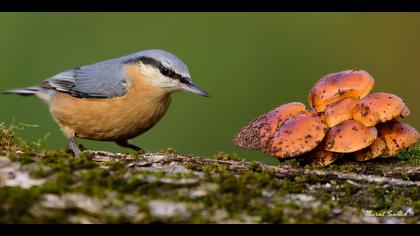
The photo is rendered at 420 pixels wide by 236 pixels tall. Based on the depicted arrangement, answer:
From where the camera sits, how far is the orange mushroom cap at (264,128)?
317 centimetres

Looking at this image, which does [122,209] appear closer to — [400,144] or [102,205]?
[102,205]

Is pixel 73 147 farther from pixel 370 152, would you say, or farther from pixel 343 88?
pixel 370 152

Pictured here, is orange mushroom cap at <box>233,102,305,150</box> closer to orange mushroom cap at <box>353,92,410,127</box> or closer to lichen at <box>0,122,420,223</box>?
orange mushroom cap at <box>353,92,410,127</box>

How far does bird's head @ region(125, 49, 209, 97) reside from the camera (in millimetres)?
4066

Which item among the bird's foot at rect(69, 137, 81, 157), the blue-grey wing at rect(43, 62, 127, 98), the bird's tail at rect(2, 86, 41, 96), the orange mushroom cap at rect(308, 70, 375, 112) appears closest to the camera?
the orange mushroom cap at rect(308, 70, 375, 112)

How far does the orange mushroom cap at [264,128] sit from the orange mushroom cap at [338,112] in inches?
6.4

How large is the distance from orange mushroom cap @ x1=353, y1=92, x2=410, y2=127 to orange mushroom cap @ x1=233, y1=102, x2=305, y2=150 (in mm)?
307

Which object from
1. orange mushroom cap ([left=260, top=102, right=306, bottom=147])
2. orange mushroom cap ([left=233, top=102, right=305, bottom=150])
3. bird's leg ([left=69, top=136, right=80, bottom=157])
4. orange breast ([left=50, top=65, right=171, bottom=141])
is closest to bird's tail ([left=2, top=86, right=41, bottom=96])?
orange breast ([left=50, top=65, right=171, bottom=141])

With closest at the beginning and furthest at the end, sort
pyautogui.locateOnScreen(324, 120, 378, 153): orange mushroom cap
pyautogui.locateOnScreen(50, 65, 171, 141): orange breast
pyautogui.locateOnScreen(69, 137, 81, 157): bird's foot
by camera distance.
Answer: pyautogui.locateOnScreen(324, 120, 378, 153): orange mushroom cap, pyautogui.locateOnScreen(69, 137, 81, 157): bird's foot, pyautogui.locateOnScreen(50, 65, 171, 141): orange breast

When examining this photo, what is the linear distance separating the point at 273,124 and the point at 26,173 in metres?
1.33

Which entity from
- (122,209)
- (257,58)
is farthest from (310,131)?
(257,58)

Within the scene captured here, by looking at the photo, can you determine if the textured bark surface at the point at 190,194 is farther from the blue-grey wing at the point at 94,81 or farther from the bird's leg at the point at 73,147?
the blue-grey wing at the point at 94,81

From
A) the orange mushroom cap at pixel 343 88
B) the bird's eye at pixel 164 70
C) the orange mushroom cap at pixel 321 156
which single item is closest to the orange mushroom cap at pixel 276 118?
the orange mushroom cap at pixel 343 88

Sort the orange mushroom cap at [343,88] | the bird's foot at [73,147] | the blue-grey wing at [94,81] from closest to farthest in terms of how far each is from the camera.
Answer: the orange mushroom cap at [343,88] < the bird's foot at [73,147] < the blue-grey wing at [94,81]
